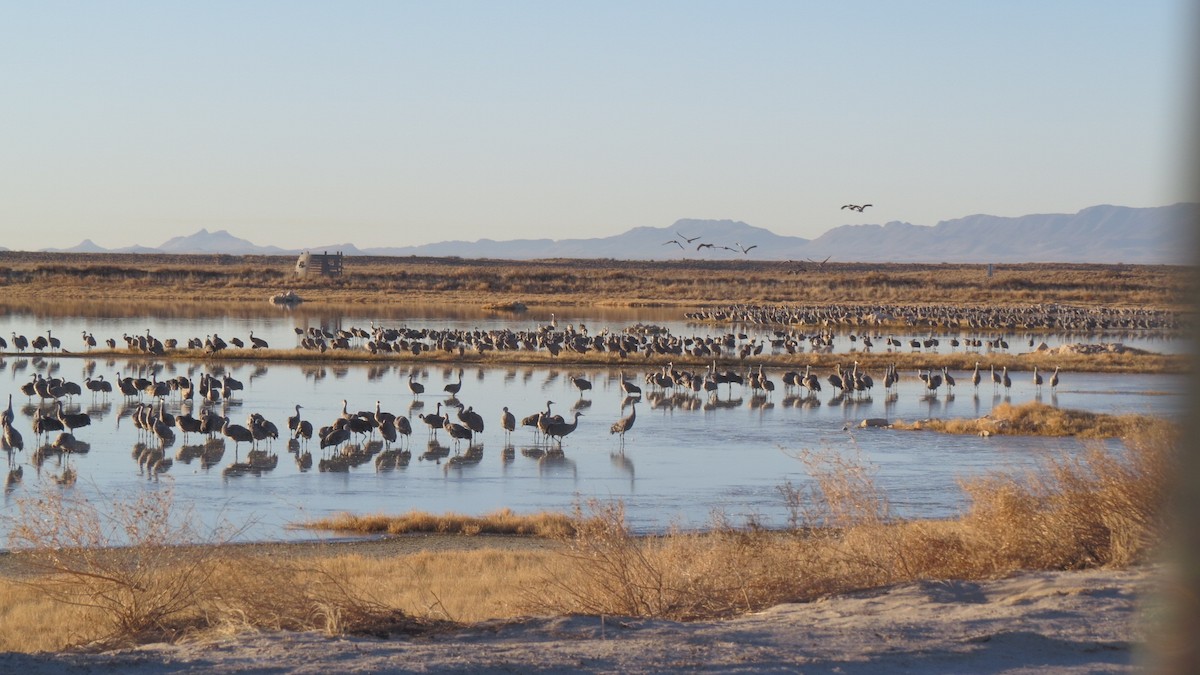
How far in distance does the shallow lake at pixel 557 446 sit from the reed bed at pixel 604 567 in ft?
4.48

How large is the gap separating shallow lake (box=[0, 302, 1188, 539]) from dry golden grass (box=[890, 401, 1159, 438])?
0.95m

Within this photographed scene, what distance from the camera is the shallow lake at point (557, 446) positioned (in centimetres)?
1877

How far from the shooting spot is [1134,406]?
31.3 meters

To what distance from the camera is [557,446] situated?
24.5 meters

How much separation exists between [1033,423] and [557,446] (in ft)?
33.4

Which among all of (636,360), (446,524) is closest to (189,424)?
(446,524)

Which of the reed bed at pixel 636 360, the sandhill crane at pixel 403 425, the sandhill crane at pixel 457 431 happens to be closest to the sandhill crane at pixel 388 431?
the sandhill crane at pixel 403 425

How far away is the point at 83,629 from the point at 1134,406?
89.1 ft

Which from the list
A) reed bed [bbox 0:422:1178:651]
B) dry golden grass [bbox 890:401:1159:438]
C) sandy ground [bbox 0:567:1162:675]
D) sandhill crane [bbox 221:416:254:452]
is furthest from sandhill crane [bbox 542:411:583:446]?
sandy ground [bbox 0:567:1162:675]

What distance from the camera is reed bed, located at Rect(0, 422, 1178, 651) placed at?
396 inches

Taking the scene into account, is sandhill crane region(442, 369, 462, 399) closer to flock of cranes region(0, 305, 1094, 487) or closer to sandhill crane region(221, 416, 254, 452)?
flock of cranes region(0, 305, 1094, 487)

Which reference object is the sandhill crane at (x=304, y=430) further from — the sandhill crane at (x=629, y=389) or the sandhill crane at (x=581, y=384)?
the sandhill crane at (x=581, y=384)

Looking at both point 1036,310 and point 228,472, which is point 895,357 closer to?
point 228,472

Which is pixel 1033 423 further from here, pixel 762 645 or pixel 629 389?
pixel 762 645
